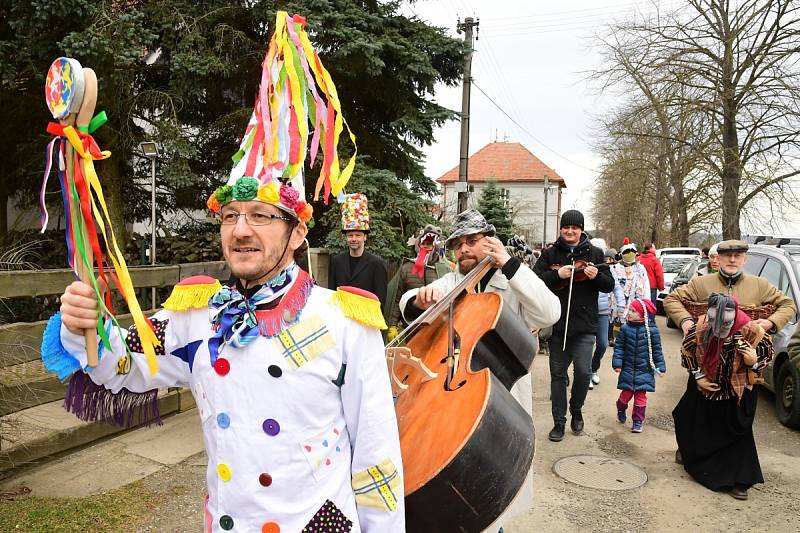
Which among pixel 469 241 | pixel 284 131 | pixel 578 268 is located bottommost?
pixel 578 268

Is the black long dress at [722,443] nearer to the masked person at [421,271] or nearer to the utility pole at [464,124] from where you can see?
the masked person at [421,271]

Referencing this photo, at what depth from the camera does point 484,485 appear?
192cm

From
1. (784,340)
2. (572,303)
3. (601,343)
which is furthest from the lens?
(601,343)

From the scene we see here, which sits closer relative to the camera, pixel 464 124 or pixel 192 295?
pixel 192 295

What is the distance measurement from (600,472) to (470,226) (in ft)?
9.18

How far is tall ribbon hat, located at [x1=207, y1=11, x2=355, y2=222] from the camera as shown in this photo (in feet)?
5.80

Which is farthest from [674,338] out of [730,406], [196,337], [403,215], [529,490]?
[196,337]

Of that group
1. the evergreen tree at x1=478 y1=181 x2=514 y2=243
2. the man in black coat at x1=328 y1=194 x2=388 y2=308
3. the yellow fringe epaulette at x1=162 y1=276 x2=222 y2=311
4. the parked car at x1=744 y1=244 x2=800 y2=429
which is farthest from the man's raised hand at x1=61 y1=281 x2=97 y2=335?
the evergreen tree at x1=478 y1=181 x2=514 y2=243

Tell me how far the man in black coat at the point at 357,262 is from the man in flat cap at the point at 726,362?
2.54m

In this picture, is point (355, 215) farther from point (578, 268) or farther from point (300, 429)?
point (300, 429)

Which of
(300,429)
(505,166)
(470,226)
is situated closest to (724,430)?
(470,226)

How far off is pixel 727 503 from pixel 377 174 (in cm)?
642

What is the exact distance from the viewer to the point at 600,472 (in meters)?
4.85

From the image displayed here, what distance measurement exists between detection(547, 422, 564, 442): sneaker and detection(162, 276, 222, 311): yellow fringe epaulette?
4.39 meters
